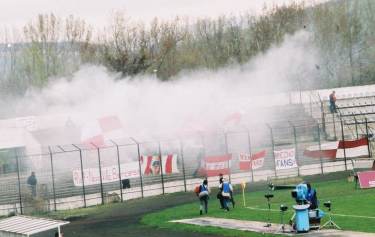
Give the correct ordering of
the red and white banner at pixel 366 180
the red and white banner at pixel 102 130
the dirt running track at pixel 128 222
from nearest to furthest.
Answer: the dirt running track at pixel 128 222 < the red and white banner at pixel 366 180 < the red and white banner at pixel 102 130

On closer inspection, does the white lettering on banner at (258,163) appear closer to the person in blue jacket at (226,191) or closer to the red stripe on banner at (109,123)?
the red stripe on banner at (109,123)

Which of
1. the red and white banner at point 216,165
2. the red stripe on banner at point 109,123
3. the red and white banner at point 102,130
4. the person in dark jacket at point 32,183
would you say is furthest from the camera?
the red stripe on banner at point 109,123

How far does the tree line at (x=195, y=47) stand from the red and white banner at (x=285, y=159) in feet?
100

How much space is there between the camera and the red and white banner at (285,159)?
185ft

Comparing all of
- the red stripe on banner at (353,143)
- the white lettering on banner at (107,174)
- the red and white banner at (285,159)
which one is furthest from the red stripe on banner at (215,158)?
the red stripe on banner at (353,143)

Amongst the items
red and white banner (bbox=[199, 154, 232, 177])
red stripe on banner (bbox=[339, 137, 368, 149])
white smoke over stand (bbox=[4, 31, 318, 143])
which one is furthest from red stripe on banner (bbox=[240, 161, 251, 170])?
white smoke over stand (bbox=[4, 31, 318, 143])

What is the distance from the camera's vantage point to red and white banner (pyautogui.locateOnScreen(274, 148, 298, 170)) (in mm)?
56281

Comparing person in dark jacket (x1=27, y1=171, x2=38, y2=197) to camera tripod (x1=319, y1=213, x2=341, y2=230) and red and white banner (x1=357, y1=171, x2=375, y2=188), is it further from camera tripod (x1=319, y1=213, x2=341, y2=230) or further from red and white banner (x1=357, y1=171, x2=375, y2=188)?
camera tripod (x1=319, y1=213, x2=341, y2=230)

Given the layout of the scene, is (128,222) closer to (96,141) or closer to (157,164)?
(157,164)

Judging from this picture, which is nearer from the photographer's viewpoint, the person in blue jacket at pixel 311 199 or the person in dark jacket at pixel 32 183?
the person in blue jacket at pixel 311 199

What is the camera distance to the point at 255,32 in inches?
4028

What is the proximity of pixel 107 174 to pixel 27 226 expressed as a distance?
2603cm

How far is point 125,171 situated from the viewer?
5319 cm

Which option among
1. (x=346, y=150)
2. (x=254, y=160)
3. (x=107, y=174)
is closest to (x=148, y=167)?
(x=107, y=174)
